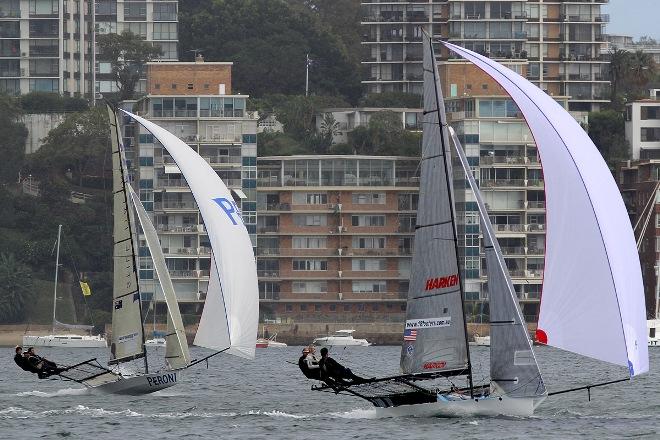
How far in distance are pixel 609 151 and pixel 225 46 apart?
2693 cm

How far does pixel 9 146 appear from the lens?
105688 mm

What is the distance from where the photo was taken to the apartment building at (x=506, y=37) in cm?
11762

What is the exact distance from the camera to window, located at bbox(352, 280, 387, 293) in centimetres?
9756

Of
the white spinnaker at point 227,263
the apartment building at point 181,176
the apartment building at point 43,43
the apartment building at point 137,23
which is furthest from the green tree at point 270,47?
the white spinnaker at point 227,263

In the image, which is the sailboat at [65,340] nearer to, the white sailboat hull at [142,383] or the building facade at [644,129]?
the building facade at [644,129]

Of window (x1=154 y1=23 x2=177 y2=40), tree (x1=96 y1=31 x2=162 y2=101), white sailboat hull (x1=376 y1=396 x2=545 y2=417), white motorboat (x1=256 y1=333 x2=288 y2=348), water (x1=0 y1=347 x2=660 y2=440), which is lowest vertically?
white motorboat (x1=256 y1=333 x2=288 y2=348)

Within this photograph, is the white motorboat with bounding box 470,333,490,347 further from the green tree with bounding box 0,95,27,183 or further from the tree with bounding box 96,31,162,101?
the tree with bounding box 96,31,162,101

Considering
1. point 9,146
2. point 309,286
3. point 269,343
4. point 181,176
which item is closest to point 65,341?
point 269,343

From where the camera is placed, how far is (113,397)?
1609 inches

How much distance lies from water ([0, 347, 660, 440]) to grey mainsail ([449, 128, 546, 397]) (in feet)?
2.34

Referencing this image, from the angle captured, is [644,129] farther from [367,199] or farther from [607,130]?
[367,199]

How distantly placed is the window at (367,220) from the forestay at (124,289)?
57.6m

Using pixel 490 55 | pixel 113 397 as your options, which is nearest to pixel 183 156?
pixel 113 397

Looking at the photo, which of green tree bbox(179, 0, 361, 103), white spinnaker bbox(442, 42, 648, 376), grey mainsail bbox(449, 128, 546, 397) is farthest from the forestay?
green tree bbox(179, 0, 361, 103)
